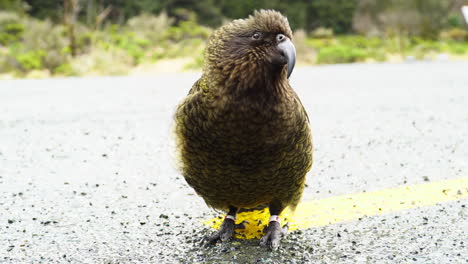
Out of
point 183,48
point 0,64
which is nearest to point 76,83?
point 0,64

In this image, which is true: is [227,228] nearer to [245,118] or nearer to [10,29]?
[245,118]

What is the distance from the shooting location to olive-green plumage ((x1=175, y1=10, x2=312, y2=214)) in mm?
2195

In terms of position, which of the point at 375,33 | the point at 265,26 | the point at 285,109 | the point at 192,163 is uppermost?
the point at 265,26

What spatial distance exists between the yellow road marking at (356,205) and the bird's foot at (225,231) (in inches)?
1.6

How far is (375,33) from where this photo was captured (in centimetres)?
2555

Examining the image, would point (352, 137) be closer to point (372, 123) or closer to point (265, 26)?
point (372, 123)

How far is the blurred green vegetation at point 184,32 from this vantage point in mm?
14711

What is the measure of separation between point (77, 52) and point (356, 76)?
31.6 ft

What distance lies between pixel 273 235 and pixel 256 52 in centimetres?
87

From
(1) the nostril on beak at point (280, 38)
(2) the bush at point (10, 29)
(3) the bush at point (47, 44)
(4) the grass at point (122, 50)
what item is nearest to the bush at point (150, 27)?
(4) the grass at point (122, 50)

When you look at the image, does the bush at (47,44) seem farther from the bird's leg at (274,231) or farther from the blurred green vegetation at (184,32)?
the bird's leg at (274,231)

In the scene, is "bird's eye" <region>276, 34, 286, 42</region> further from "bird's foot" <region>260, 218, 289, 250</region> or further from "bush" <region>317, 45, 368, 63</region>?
"bush" <region>317, 45, 368, 63</region>

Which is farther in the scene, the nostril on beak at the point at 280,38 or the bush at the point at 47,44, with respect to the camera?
the bush at the point at 47,44

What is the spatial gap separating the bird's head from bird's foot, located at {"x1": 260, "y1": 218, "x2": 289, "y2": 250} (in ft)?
2.41
